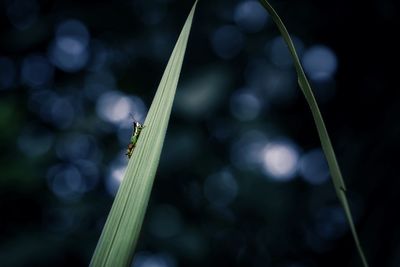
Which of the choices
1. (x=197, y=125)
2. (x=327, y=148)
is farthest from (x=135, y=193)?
(x=197, y=125)

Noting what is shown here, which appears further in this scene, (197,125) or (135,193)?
(197,125)

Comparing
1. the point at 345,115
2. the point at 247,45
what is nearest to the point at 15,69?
the point at 247,45

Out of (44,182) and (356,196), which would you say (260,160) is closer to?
(356,196)

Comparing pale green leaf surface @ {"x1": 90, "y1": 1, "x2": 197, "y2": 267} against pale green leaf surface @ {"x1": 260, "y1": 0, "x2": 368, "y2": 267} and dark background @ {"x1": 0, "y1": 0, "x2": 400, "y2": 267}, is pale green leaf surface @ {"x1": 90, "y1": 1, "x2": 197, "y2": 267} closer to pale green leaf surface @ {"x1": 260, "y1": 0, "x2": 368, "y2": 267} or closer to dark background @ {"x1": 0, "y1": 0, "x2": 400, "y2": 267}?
pale green leaf surface @ {"x1": 260, "y1": 0, "x2": 368, "y2": 267}

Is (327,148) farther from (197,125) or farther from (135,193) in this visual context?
(197,125)

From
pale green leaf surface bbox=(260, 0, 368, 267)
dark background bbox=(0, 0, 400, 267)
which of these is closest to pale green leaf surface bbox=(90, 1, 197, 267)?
pale green leaf surface bbox=(260, 0, 368, 267)

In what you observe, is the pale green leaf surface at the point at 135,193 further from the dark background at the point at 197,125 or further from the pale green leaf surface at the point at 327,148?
the dark background at the point at 197,125
